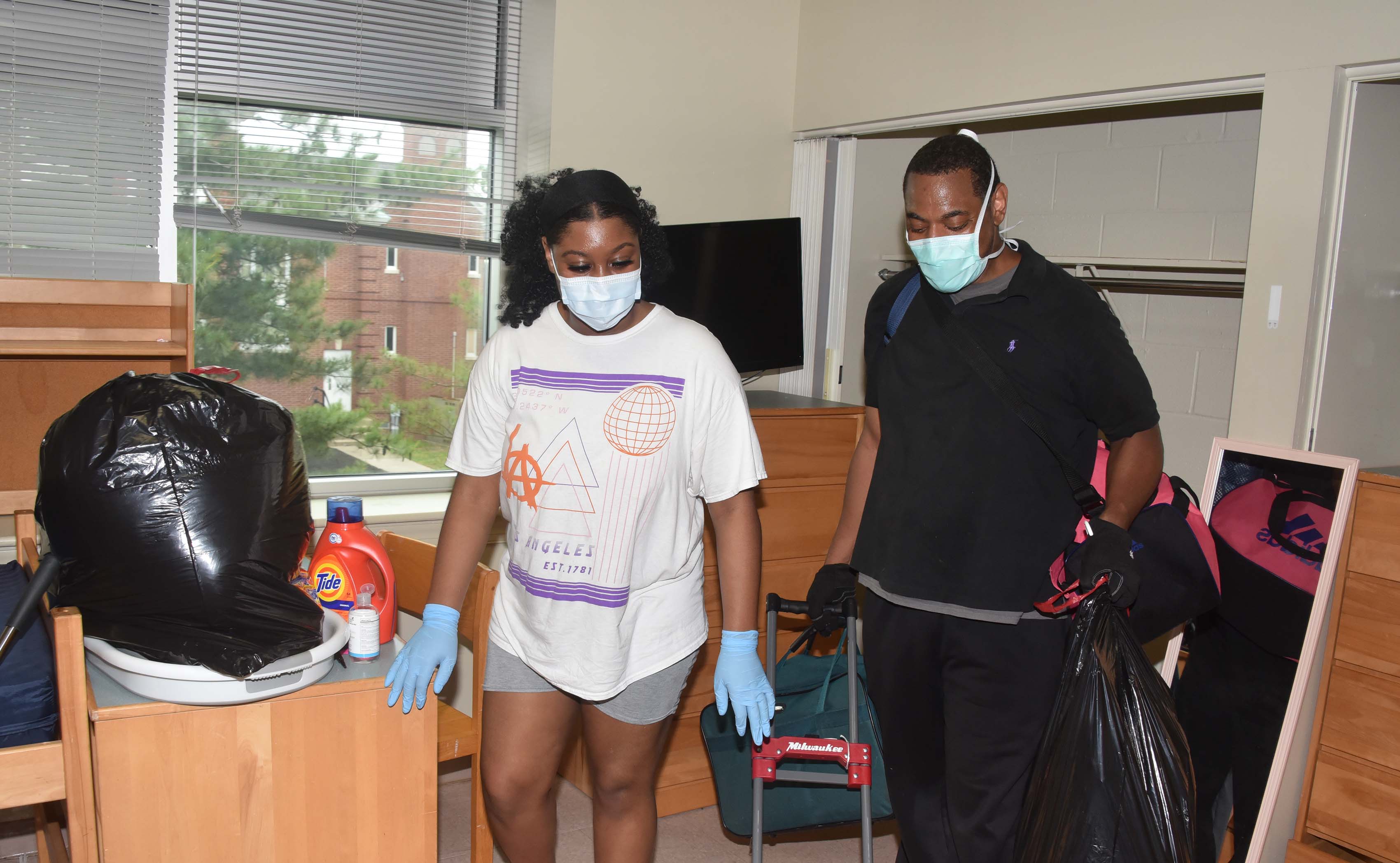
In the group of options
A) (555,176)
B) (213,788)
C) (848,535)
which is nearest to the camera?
(213,788)

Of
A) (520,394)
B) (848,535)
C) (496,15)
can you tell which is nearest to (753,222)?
(496,15)

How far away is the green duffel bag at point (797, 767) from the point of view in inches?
89.0

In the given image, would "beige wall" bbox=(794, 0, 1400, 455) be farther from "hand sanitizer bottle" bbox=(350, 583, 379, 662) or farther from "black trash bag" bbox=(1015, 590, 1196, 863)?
"hand sanitizer bottle" bbox=(350, 583, 379, 662)

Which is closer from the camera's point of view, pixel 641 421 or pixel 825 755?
pixel 641 421

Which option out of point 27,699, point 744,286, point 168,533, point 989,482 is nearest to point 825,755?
point 989,482

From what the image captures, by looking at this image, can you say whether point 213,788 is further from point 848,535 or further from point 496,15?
point 496,15

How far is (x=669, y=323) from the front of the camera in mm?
1604

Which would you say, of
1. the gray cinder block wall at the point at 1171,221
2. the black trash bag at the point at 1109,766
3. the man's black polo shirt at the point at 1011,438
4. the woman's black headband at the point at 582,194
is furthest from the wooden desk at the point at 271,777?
the gray cinder block wall at the point at 1171,221

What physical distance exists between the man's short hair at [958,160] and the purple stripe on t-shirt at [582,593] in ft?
2.75

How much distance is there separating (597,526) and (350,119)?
1977 mm

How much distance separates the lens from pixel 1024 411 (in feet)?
5.37

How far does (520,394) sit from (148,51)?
6.07 feet

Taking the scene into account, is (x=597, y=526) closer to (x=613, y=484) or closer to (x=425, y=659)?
(x=613, y=484)

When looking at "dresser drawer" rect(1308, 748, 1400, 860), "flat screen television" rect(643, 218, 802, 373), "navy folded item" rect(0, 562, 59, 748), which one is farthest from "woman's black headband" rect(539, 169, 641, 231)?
"dresser drawer" rect(1308, 748, 1400, 860)
